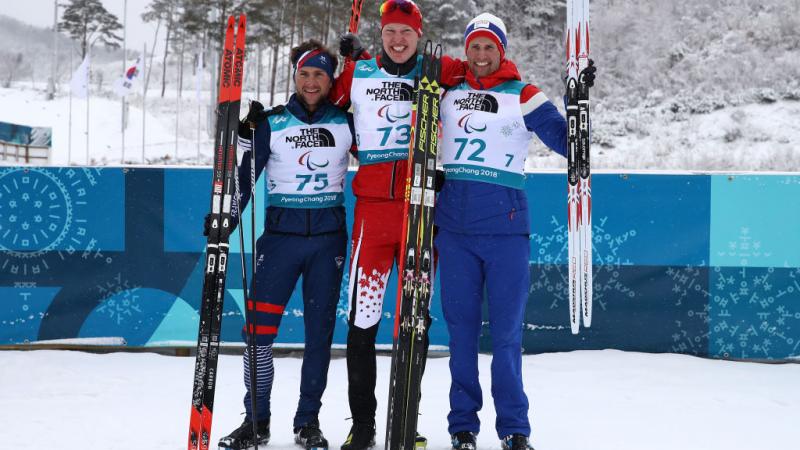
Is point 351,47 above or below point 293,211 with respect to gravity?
above

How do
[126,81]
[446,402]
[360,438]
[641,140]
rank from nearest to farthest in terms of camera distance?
[360,438] → [446,402] → [641,140] → [126,81]

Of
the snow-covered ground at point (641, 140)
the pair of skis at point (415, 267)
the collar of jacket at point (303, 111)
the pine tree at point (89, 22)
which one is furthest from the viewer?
the pine tree at point (89, 22)

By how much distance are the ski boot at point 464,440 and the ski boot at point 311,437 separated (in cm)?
60

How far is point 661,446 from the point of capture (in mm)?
3750

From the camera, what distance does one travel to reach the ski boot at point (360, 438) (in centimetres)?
341

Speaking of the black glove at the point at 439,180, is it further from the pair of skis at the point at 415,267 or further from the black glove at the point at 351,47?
the black glove at the point at 351,47

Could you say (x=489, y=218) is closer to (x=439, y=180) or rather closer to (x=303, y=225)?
(x=439, y=180)

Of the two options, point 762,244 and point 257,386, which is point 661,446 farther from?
point 762,244

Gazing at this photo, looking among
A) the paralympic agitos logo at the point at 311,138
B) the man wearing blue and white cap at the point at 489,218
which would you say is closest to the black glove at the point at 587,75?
the man wearing blue and white cap at the point at 489,218

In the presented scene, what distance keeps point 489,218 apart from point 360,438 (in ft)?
3.78

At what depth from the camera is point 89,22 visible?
171ft

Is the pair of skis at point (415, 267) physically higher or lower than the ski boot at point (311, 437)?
higher

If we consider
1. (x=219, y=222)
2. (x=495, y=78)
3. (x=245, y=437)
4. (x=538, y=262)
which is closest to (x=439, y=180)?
(x=495, y=78)

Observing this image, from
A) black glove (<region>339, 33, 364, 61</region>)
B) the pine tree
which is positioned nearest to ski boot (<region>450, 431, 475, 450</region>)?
black glove (<region>339, 33, 364, 61</region>)
